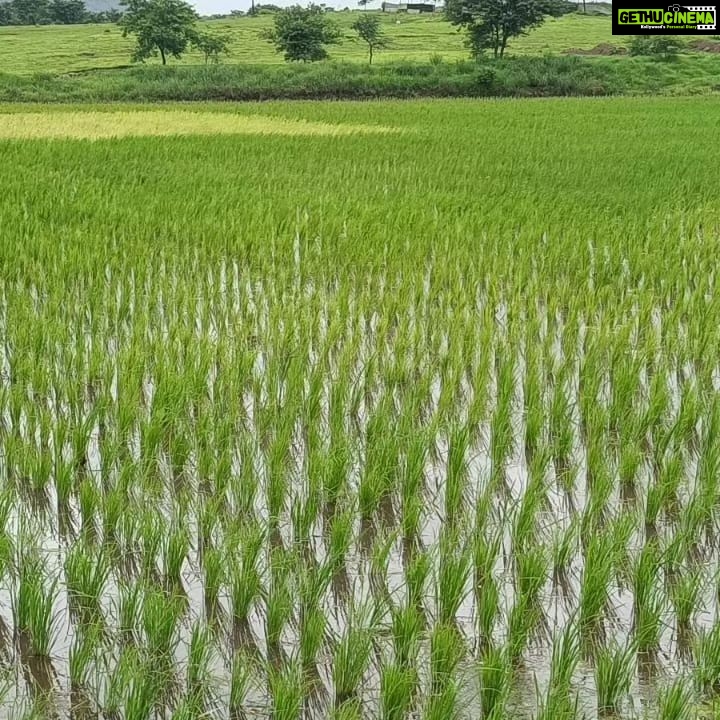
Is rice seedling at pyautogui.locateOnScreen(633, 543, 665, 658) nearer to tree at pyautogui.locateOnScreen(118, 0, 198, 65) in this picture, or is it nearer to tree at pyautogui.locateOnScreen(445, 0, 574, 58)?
tree at pyautogui.locateOnScreen(118, 0, 198, 65)

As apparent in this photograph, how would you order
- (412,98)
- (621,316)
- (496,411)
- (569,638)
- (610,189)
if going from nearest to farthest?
(569,638), (496,411), (621,316), (610,189), (412,98)

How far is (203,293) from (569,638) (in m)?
3.80

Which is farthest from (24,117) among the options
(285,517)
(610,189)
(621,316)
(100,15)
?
(100,15)

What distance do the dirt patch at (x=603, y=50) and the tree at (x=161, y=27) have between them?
15.3 meters

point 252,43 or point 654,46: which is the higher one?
point 252,43

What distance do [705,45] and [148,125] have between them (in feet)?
103

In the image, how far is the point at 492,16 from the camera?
35.4 m

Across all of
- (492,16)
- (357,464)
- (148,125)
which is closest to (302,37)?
(492,16)

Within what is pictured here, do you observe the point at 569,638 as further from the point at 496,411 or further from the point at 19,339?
the point at 19,339

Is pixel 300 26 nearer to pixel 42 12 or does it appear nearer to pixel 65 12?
pixel 65 12

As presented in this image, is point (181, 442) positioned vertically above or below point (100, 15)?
below

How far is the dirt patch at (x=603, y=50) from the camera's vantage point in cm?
3959

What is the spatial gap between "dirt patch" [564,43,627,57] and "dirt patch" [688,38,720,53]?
9.62 ft

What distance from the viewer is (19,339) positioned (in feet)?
14.1
